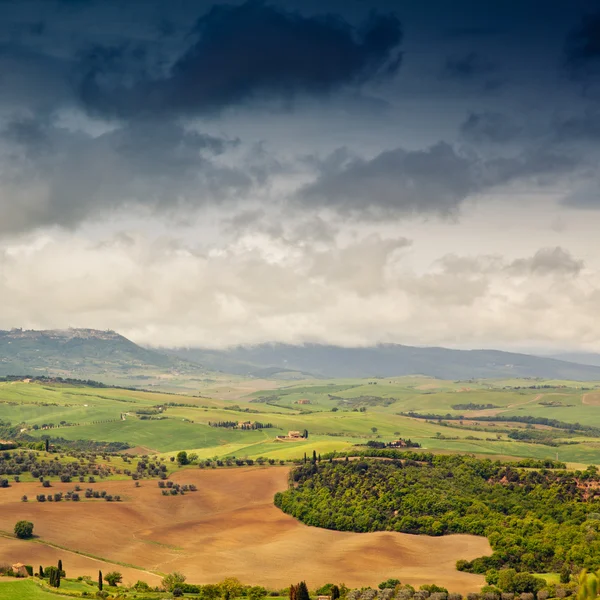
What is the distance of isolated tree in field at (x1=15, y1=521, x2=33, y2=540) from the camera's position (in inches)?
7062

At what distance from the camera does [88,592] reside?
5512 inches

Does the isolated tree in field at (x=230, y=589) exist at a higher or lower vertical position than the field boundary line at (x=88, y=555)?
higher

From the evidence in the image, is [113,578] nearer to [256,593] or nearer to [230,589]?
[230,589]

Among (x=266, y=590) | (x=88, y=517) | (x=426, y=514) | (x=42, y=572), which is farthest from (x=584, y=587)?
(x=88, y=517)

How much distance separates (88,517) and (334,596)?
8263cm

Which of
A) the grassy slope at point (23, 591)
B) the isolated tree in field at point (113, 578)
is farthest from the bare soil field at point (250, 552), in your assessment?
the grassy slope at point (23, 591)

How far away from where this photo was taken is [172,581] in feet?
486

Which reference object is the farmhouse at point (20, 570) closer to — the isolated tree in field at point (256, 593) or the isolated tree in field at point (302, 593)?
the isolated tree in field at point (256, 593)

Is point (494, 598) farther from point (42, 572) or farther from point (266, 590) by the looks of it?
point (42, 572)

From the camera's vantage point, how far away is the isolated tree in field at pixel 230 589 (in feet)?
459

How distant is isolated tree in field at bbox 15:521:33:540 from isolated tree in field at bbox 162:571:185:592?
43.1 metres

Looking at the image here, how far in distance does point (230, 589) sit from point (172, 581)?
1295 cm

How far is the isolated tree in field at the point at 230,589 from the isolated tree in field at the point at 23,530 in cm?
5746

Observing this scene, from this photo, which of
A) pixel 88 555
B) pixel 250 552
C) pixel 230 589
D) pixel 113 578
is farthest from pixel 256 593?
pixel 88 555
